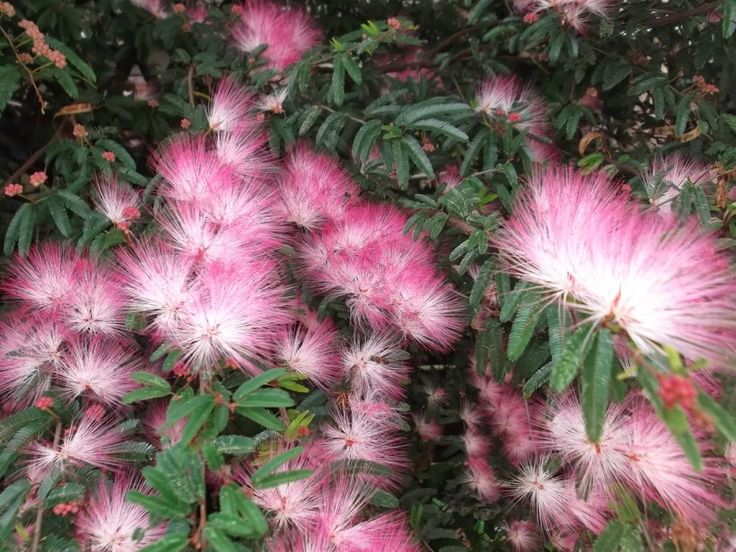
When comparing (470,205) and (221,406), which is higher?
(470,205)

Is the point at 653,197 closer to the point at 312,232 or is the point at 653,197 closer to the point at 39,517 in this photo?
the point at 312,232

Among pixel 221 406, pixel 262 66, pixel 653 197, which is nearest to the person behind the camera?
pixel 221 406

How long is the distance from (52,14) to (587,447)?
7.14 ft

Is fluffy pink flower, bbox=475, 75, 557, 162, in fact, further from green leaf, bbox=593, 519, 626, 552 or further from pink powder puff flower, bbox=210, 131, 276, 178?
green leaf, bbox=593, 519, 626, 552

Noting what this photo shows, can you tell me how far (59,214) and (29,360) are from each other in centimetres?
46

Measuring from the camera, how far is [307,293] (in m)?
1.78

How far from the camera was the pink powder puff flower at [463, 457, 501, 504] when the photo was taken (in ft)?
6.36

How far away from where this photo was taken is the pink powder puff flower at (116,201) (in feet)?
5.62

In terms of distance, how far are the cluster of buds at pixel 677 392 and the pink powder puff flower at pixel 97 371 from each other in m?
1.25

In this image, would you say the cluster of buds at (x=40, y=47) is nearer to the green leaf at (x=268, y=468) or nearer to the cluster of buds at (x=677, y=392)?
the green leaf at (x=268, y=468)

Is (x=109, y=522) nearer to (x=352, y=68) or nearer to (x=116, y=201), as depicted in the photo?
(x=116, y=201)

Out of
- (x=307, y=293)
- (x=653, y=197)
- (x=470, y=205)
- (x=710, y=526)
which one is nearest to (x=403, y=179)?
(x=470, y=205)

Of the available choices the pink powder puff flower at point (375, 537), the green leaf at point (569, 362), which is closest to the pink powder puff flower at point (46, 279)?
the pink powder puff flower at point (375, 537)

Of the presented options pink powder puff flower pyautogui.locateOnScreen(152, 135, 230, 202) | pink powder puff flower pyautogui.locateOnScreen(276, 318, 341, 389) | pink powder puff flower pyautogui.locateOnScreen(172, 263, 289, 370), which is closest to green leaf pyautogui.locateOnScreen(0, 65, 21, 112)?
pink powder puff flower pyautogui.locateOnScreen(152, 135, 230, 202)
